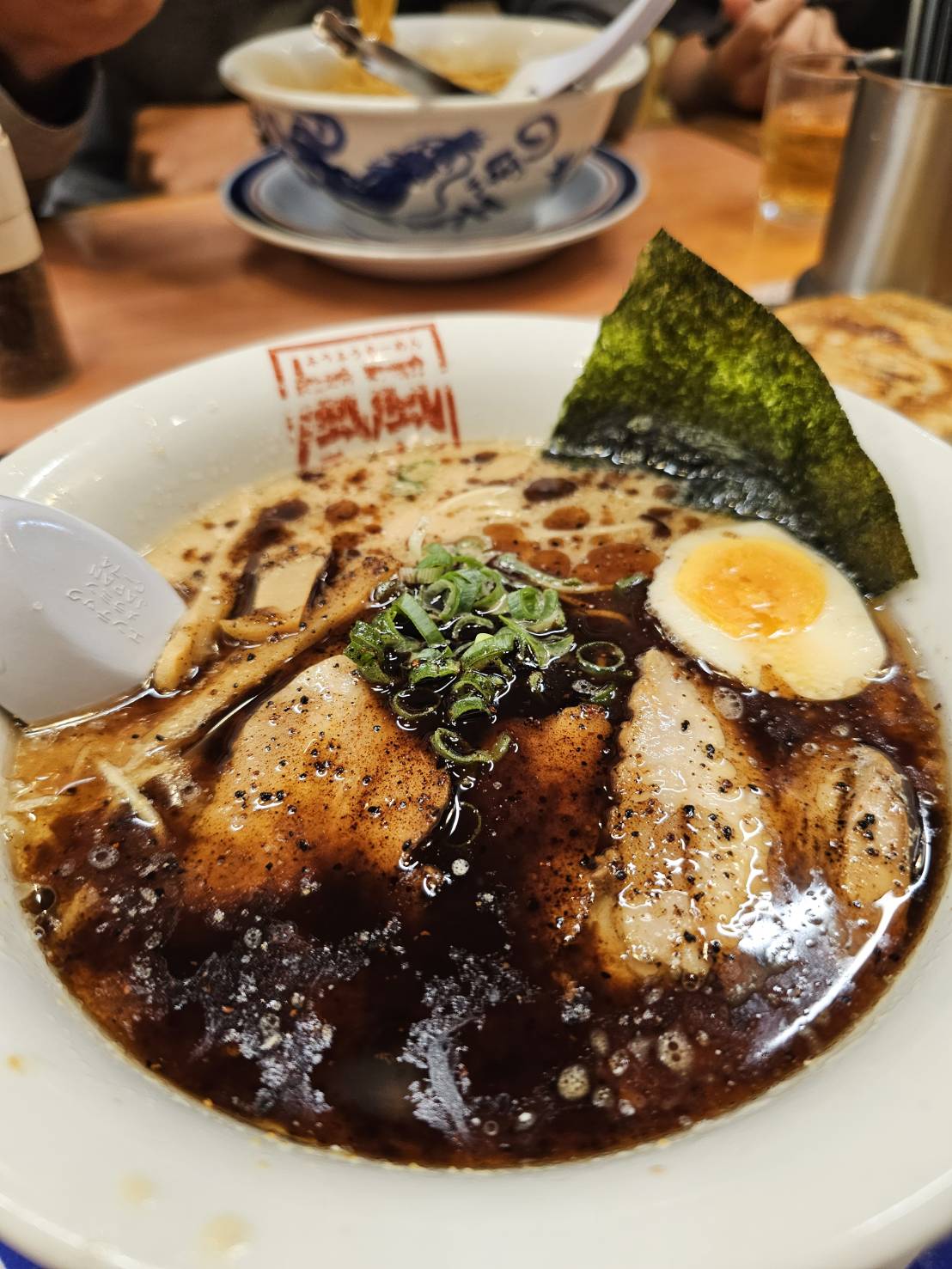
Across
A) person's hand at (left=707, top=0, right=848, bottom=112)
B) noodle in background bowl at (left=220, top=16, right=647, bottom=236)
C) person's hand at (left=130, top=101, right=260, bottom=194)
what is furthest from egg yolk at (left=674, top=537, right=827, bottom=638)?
person's hand at (left=707, top=0, right=848, bottom=112)

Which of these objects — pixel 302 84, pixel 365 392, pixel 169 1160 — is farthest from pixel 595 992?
pixel 302 84

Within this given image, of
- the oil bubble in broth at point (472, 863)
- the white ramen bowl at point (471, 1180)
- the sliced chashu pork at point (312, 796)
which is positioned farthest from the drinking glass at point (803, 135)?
the white ramen bowl at point (471, 1180)

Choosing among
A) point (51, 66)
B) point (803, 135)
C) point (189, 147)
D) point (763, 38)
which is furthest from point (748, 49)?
point (51, 66)

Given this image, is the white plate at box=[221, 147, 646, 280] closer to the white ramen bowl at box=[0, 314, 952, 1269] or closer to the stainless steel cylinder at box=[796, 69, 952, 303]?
the stainless steel cylinder at box=[796, 69, 952, 303]

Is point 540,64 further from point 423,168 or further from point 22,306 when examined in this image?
point 22,306

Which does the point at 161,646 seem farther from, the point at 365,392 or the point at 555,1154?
the point at 555,1154
